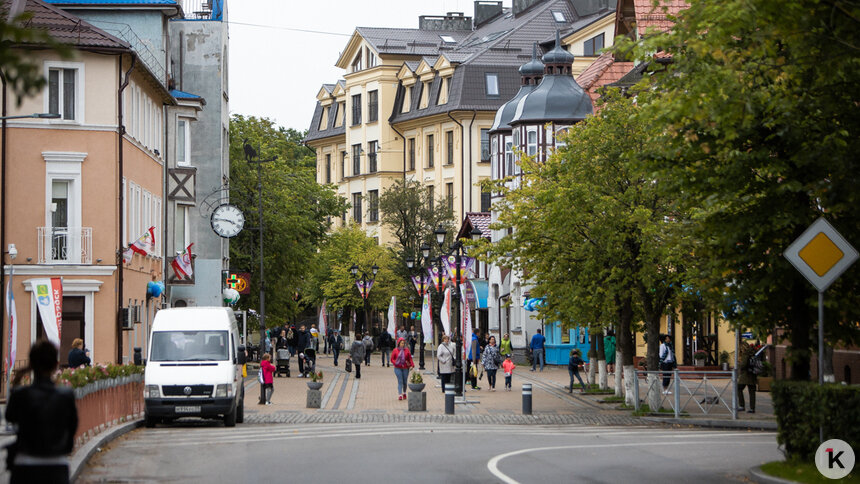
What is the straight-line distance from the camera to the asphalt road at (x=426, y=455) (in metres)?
16.3

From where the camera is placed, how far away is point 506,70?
284 ft

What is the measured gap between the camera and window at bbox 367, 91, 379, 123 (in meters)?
95.3

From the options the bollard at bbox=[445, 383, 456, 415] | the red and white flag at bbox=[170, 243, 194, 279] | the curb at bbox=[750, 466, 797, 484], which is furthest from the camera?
the red and white flag at bbox=[170, 243, 194, 279]

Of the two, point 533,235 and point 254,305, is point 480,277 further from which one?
point 533,235

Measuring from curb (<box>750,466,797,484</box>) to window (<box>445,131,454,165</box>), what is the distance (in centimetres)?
7293

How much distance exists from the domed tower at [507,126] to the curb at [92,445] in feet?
148

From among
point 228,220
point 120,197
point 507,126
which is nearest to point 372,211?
point 507,126

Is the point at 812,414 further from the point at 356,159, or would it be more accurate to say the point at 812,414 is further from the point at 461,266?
the point at 356,159

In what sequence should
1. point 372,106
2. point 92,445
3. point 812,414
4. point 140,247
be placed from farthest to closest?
1. point 372,106
2. point 140,247
3. point 92,445
4. point 812,414

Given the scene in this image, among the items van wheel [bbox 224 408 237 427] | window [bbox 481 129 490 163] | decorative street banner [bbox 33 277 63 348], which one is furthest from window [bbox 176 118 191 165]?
window [bbox 481 129 490 163]

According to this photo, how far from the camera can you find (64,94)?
117 feet

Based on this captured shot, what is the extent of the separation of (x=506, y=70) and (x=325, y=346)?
21.4 metres

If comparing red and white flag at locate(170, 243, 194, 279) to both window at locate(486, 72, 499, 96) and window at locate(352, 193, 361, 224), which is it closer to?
window at locate(486, 72, 499, 96)

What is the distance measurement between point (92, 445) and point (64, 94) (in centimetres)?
1865
